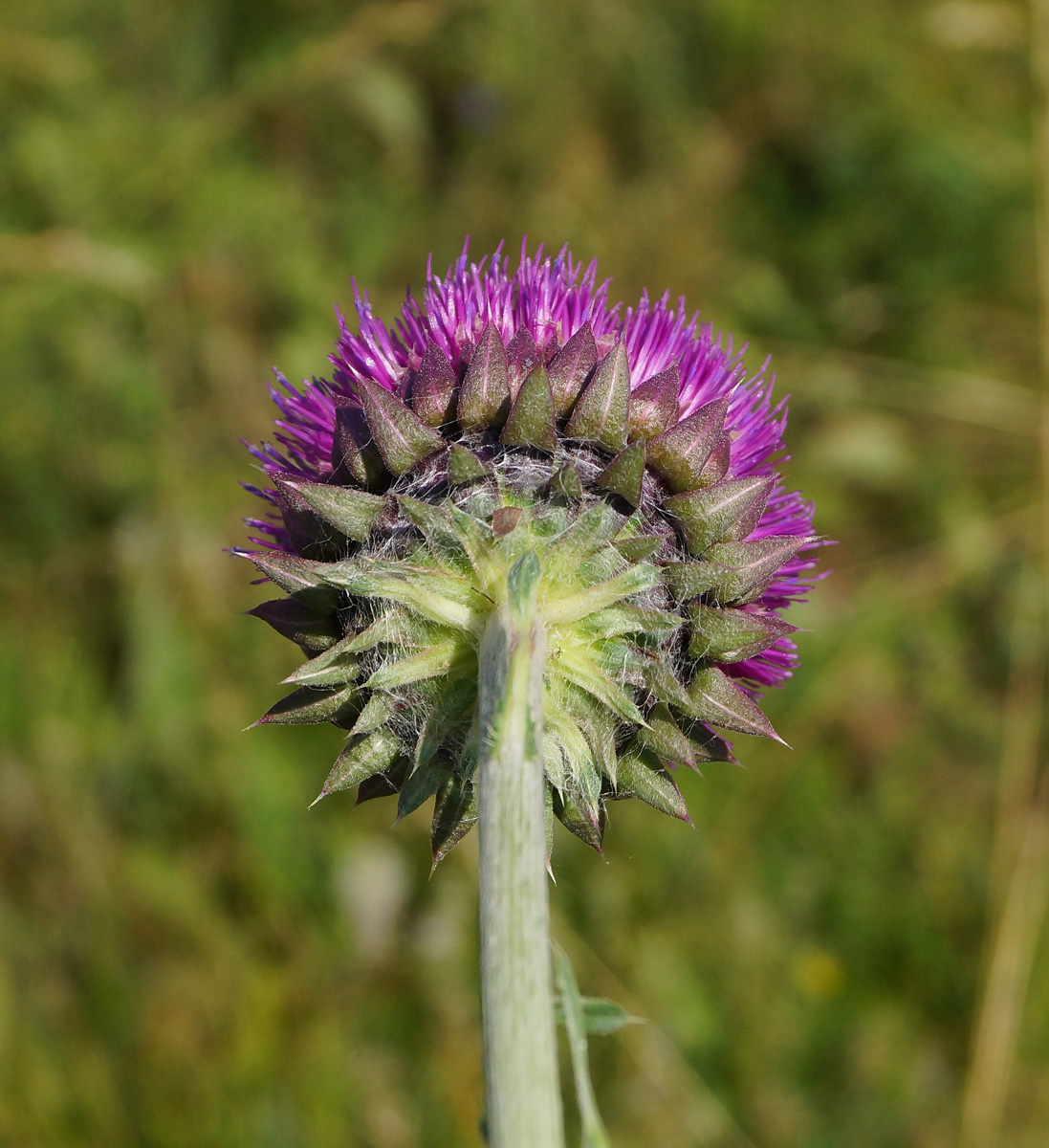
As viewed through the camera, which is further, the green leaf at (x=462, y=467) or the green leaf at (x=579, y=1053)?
the green leaf at (x=462, y=467)

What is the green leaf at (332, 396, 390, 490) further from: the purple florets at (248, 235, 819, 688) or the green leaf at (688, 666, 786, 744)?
the green leaf at (688, 666, 786, 744)

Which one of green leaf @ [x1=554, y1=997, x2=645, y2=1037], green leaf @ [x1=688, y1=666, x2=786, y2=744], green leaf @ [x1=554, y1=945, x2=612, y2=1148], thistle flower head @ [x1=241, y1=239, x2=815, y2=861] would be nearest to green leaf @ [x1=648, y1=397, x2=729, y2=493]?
thistle flower head @ [x1=241, y1=239, x2=815, y2=861]

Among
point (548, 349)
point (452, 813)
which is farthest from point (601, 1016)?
point (548, 349)

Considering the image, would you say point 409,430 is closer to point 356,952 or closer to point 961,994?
point 356,952

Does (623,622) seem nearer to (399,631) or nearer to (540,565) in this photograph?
(540,565)

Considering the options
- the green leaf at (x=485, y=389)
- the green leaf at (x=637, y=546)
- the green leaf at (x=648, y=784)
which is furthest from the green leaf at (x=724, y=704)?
the green leaf at (x=485, y=389)

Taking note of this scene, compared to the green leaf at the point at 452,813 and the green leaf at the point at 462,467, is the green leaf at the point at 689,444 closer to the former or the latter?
the green leaf at the point at 462,467

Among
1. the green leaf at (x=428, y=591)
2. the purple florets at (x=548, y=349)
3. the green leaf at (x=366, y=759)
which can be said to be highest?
the purple florets at (x=548, y=349)

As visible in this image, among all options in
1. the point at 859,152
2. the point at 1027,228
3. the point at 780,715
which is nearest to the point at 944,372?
the point at 1027,228
